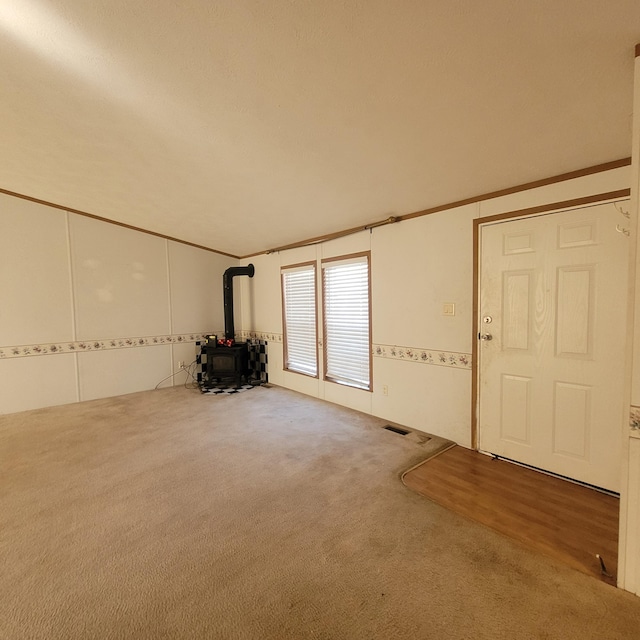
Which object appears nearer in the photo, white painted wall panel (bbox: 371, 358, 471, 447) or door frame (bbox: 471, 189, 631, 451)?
door frame (bbox: 471, 189, 631, 451)

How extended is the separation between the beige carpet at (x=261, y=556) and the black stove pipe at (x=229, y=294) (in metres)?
2.63

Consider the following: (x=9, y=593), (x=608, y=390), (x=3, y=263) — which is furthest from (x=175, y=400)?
(x=608, y=390)

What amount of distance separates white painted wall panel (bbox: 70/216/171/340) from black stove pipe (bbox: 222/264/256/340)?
2.85 ft

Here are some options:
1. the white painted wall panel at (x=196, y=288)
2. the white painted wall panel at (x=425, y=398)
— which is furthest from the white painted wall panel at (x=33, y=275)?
the white painted wall panel at (x=425, y=398)

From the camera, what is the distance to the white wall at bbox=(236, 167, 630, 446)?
2697 mm

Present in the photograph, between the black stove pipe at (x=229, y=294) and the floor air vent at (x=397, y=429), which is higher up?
the black stove pipe at (x=229, y=294)

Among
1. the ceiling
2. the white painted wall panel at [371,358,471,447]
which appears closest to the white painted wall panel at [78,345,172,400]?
the ceiling

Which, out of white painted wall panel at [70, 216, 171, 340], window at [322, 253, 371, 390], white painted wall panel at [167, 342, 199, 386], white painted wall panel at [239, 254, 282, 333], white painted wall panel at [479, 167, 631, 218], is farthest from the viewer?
white painted wall panel at [167, 342, 199, 386]

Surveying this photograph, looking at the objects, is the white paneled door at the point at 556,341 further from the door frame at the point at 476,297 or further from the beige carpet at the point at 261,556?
the beige carpet at the point at 261,556

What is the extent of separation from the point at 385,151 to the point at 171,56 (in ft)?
4.36

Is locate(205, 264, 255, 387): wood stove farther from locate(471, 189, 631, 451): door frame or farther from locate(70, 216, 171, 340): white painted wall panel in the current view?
locate(471, 189, 631, 451): door frame

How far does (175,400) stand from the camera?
4352 millimetres

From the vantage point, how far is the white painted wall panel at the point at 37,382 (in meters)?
3.82

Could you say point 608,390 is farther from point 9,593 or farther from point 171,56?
point 9,593
